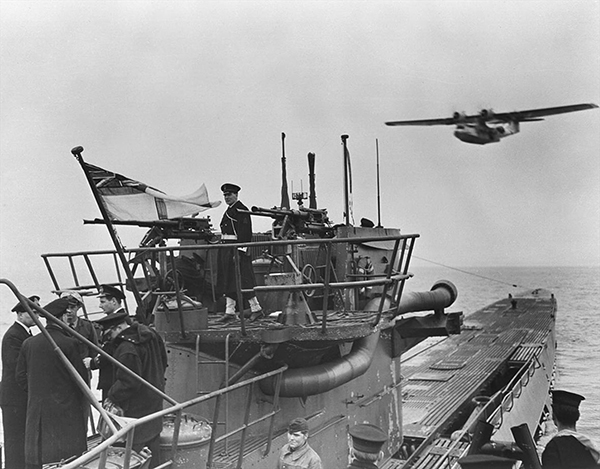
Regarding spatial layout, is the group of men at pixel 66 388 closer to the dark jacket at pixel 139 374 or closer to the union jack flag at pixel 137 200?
the dark jacket at pixel 139 374

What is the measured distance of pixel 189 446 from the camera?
5.13 metres

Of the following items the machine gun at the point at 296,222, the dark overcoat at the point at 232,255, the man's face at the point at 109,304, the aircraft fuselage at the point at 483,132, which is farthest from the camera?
the machine gun at the point at 296,222

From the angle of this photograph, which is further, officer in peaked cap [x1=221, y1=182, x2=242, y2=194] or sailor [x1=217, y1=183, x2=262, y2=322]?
officer in peaked cap [x1=221, y1=182, x2=242, y2=194]

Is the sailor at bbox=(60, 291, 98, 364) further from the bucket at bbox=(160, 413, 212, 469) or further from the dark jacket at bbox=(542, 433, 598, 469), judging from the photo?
the dark jacket at bbox=(542, 433, 598, 469)

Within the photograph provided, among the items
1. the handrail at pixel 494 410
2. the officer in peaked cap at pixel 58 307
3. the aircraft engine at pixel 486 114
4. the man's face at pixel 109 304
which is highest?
the aircraft engine at pixel 486 114

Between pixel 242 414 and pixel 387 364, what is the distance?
2.97 metres

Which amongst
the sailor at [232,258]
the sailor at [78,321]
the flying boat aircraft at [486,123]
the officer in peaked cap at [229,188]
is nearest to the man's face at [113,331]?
the sailor at [78,321]

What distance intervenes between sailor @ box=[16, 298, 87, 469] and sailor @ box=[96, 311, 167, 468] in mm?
305

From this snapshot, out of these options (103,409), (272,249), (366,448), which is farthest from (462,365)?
(103,409)

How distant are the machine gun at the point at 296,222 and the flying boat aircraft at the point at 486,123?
3.53m

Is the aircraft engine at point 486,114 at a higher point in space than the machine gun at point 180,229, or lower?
higher

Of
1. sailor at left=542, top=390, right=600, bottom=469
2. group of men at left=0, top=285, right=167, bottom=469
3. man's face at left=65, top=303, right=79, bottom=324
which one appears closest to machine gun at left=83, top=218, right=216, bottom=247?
man's face at left=65, top=303, right=79, bottom=324

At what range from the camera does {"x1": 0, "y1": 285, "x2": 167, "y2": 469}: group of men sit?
4746mm

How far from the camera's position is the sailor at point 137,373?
4.75 meters
